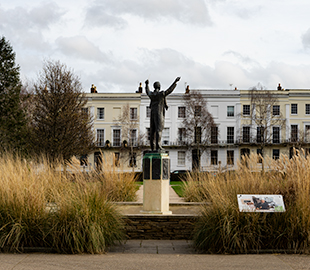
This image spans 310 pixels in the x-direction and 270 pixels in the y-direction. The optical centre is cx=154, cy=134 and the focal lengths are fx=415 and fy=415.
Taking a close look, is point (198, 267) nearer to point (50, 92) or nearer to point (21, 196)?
point (21, 196)

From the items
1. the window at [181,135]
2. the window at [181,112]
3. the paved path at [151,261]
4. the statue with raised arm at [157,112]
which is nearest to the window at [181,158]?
the window at [181,135]

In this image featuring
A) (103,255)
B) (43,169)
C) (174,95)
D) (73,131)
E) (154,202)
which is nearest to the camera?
(103,255)

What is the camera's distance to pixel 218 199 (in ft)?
25.4

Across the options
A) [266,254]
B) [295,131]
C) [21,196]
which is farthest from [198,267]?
[295,131]

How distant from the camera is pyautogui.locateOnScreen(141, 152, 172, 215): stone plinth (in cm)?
988

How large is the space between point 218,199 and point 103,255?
2.33 metres

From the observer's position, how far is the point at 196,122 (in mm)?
46281

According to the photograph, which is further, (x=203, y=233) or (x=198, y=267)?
(x=203, y=233)

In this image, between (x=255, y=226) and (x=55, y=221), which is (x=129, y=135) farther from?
(x=255, y=226)

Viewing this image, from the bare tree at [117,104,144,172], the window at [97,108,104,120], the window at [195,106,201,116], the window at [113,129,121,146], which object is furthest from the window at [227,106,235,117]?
the window at [97,108,104,120]

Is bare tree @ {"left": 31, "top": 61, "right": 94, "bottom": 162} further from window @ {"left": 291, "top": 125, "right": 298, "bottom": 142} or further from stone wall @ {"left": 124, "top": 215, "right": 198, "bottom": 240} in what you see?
window @ {"left": 291, "top": 125, "right": 298, "bottom": 142}

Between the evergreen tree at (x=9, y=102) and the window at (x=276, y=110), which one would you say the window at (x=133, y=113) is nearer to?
the window at (x=276, y=110)

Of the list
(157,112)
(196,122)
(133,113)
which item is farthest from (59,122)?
(133,113)

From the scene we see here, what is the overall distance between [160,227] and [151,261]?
224 centimetres
